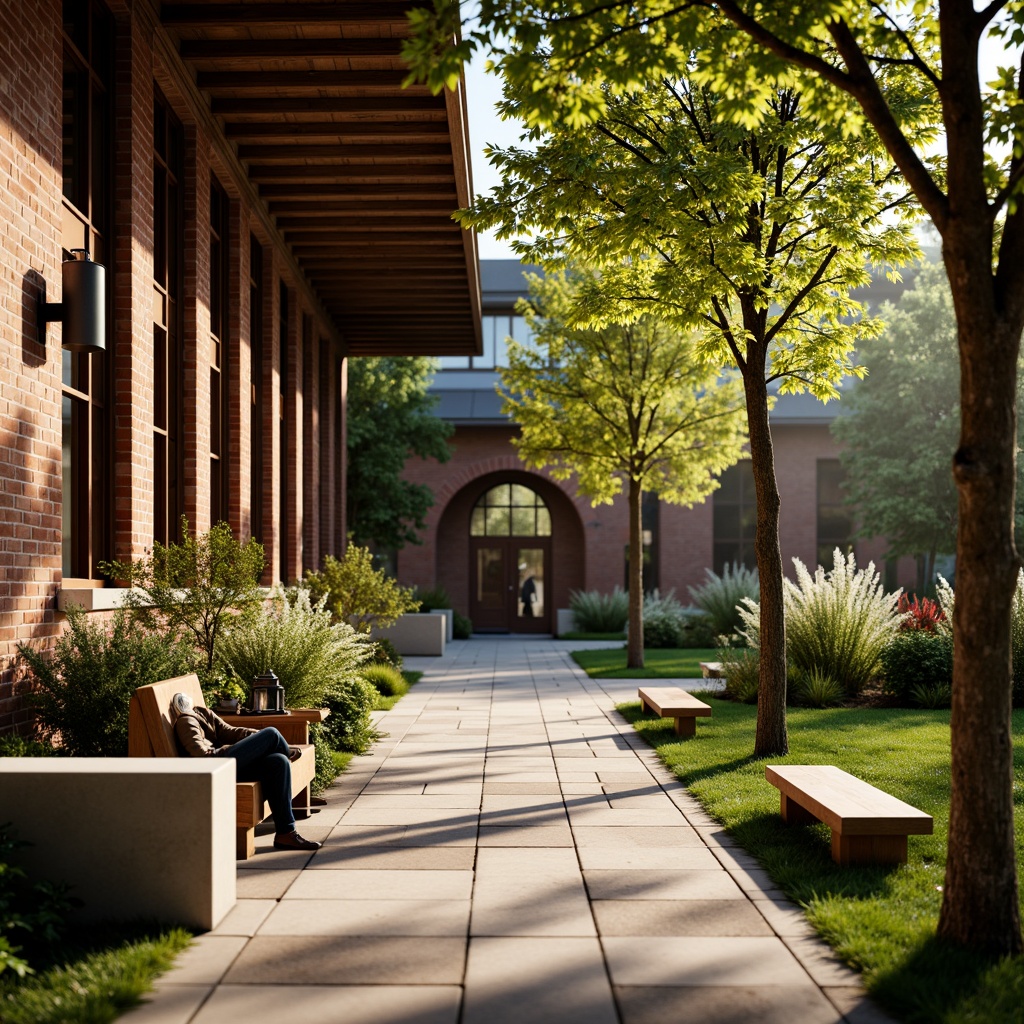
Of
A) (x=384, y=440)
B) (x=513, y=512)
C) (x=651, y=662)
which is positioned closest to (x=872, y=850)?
(x=651, y=662)

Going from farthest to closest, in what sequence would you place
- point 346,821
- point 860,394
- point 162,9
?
point 860,394 < point 162,9 < point 346,821

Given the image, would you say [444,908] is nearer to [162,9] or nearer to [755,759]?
[755,759]

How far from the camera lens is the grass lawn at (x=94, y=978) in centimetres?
418

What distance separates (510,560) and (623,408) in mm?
15061

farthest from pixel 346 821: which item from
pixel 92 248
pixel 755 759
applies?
pixel 92 248

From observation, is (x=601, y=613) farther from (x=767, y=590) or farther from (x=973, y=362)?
(x=973, y=362)

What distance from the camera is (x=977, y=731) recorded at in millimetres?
4969

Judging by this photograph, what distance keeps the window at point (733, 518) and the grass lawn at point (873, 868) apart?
21465mm

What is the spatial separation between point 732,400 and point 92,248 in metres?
14.7

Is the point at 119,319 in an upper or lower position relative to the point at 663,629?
upper

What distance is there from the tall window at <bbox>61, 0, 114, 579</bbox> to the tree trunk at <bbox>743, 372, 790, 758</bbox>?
5.65 m

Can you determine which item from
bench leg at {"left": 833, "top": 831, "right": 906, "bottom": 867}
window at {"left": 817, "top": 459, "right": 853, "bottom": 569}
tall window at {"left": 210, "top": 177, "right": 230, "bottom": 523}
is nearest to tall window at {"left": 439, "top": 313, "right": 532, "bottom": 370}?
window at {"left": 817, "top": 459, "right": 853, "bottom": 569}

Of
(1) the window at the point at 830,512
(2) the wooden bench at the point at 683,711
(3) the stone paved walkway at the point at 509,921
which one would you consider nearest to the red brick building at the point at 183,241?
(3) the stone paved walkway at the point at 509,921

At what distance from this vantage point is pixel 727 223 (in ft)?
31.1
